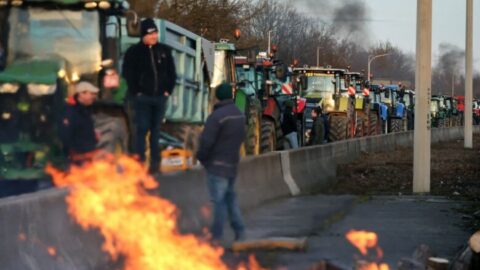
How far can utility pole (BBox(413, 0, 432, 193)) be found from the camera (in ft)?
55.4

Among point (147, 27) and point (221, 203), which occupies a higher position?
point (147, 27)

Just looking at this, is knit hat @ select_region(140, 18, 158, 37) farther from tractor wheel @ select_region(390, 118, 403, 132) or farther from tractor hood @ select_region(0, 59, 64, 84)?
tractor wheel @ select_region(390, 118, 403, 132)

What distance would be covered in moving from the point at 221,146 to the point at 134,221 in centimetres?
134

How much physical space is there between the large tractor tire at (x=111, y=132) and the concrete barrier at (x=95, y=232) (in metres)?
1.04

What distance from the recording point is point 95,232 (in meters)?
7.53

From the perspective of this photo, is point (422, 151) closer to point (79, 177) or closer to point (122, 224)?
point (79, 177)

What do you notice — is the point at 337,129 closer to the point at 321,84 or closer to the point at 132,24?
the point at 321,84

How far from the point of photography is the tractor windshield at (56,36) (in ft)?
34.5

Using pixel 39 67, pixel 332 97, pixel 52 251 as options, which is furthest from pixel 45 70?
pixel 332 97

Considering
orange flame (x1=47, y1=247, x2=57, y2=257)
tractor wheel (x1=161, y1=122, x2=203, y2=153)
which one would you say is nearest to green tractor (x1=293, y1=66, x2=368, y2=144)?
tractor wheel (x1=161, y1=122, x2=203, y2=153)

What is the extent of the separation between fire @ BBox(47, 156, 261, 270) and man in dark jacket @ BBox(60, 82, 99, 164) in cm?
23

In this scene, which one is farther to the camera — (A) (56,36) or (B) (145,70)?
(B) (145,70)

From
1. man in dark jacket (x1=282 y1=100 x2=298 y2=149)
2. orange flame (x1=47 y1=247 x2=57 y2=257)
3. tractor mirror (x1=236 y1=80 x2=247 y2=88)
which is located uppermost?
tractor mirror (x1=236 y1=80 x2=247 y2=88)

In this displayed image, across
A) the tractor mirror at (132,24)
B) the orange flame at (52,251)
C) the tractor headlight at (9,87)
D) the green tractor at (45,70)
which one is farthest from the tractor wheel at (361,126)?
the orange flame at (52,251)
